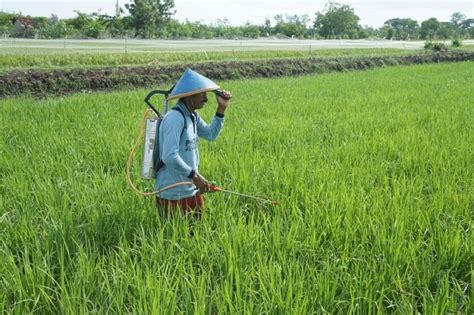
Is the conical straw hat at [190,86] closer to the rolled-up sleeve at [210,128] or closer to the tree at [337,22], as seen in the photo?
the rolled-up sleeve at [210,128]

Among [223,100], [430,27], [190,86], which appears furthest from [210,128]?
[430,27]

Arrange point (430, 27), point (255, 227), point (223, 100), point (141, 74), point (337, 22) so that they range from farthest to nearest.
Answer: point (430, 27) < point (337, 22) < point (141, 74) < point (223, 100) < point (255, 227)

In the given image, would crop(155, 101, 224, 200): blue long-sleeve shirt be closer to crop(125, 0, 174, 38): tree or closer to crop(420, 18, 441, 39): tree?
crop(125, 0, 174, 38): tree

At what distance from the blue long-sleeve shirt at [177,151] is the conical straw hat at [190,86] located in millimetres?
77

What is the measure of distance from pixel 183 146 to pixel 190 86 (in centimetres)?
32

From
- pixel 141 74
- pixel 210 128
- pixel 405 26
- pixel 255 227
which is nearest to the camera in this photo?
pixel 255 227

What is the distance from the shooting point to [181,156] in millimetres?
2402

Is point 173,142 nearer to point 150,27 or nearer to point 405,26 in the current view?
point 150,27

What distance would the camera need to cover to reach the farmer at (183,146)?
2.26 metres

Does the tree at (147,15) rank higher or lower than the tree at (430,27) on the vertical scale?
lower

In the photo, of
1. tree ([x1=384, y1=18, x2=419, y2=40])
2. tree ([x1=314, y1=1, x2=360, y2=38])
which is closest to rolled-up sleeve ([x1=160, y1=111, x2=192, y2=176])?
tree ([x1=314, y1=1, x2=360, y2=38])

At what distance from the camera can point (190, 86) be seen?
2303 millimetres

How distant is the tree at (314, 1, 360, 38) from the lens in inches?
1965

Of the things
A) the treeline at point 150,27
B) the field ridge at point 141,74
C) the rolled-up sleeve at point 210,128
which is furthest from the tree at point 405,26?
the rolled-up sleeve at point 210,128
